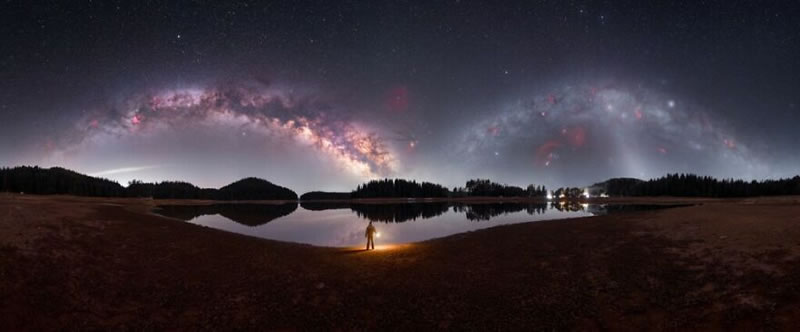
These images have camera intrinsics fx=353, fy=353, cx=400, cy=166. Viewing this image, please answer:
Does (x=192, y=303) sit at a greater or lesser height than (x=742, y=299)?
lesser

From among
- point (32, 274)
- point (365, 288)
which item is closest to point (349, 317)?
point (365, 288)

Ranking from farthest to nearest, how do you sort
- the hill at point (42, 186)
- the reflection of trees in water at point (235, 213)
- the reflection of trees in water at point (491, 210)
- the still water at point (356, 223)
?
the hill at point (42, 186)
the reflection of trees in water at point (491, 210)
the reflection of trees in water at point (235, 213)
the still water at point (356, 223)

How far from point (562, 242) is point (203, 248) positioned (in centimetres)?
2430

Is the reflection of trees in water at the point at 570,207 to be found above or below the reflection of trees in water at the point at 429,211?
above

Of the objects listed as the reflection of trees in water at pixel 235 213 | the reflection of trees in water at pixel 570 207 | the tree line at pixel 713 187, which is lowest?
the reflection of trees in water at pixel 235 213

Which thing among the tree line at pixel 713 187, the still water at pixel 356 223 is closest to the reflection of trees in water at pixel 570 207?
the still water at pixel 356 223

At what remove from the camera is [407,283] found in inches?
650

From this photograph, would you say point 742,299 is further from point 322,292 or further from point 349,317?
point 322,292

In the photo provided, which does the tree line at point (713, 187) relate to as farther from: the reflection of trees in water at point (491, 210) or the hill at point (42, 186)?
the hill at point (42, 186)

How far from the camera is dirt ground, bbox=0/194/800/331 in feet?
39.9

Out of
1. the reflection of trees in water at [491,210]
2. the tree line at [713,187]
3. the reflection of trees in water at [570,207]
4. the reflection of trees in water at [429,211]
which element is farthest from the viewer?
the tree line at [713,187]

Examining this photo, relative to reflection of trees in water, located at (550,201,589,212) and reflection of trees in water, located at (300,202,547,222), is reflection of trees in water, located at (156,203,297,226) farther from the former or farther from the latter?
reflection of trees in water, located at (550,201,589,212)

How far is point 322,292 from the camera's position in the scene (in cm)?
1560

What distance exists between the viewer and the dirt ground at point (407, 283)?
39.9 ft
